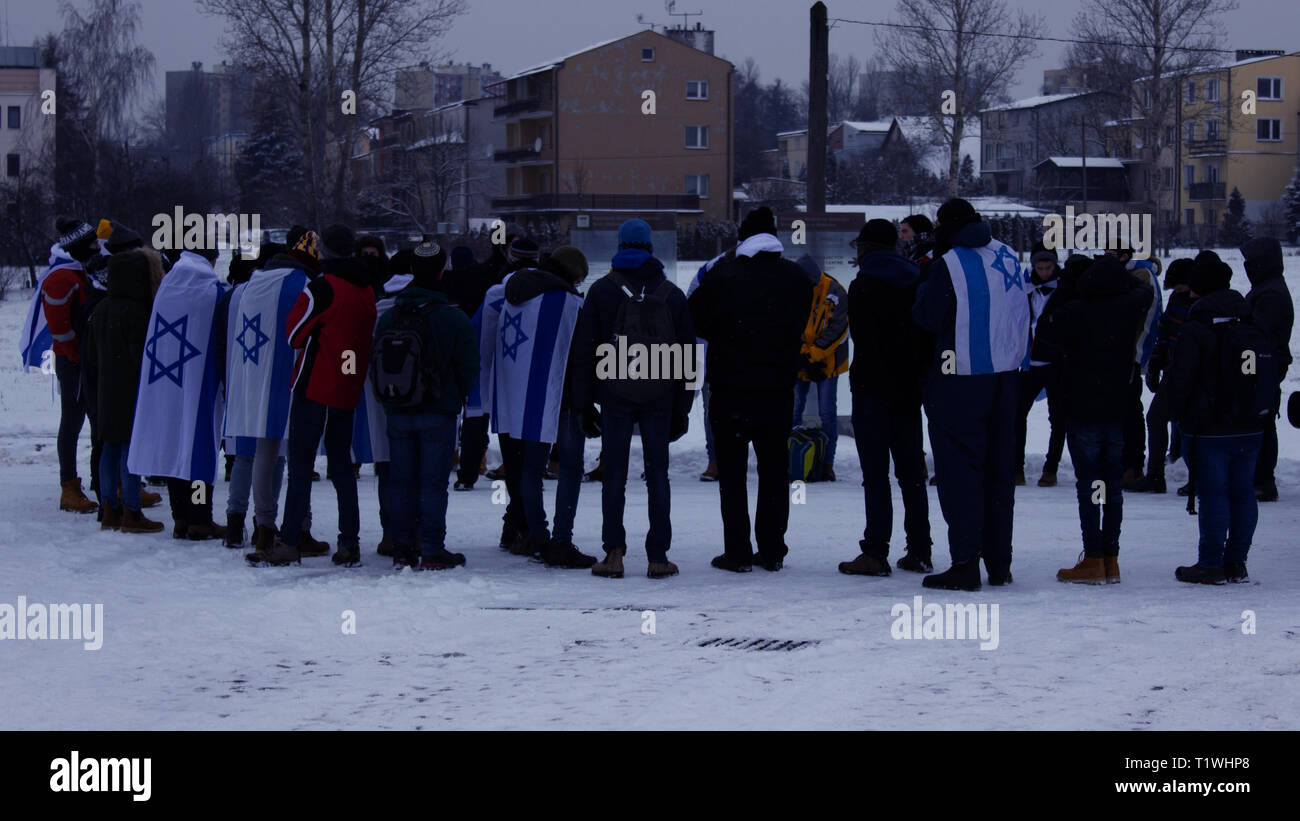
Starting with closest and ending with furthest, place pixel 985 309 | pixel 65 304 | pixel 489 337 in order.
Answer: pixel 985 309
pixel 489 337
pixel 65 304

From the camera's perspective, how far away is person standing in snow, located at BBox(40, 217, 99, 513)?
10.3 metres

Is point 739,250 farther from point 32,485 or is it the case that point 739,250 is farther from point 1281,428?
point 1281,428

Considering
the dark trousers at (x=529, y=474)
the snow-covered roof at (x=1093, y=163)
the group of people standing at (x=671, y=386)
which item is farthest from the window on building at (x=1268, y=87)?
the dark trousers at (x=529, y=474)

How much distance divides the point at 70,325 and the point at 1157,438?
8.51 m

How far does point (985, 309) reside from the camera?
7.70 metres

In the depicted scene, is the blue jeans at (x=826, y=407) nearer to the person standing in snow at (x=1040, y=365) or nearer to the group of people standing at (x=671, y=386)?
the person standing in snow at (x=1040, y=365)

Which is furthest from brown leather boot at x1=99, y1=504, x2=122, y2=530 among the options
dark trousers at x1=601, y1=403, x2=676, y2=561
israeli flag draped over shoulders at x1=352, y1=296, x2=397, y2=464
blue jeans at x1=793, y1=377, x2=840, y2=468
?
blue jeans at x1=793, y1=377, x2=840, y2=468

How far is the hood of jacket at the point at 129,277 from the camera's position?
9430 mm

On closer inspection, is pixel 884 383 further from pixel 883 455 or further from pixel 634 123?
pixel 634 123

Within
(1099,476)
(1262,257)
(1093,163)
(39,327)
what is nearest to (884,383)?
(1099,476)

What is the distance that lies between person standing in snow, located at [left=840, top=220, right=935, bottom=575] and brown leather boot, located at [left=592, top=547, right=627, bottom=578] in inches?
50.0

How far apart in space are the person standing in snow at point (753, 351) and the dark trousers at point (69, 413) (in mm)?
4734

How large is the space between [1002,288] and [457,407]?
3005 millimetres
